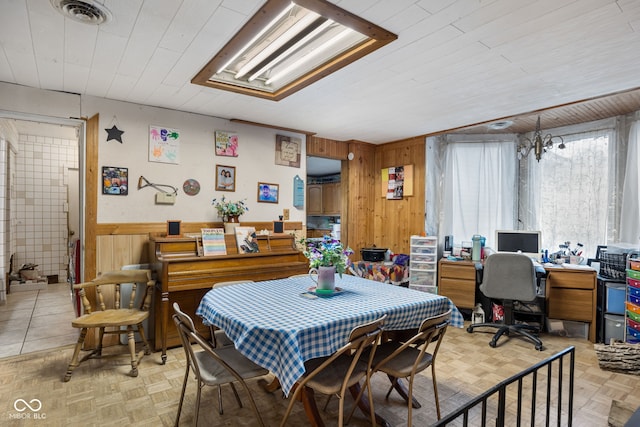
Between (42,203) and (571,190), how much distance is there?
756 centimetres

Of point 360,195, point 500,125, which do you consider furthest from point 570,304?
point 360,195

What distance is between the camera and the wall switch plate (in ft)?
11.7

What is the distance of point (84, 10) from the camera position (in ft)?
6.06

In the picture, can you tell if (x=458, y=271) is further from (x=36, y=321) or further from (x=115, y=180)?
(x=36, y=321)

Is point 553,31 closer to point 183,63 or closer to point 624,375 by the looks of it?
point 183,63

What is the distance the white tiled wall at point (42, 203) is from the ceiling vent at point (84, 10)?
15.7ft

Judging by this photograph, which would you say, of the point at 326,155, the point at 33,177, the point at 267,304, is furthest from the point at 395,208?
the point at 33,177

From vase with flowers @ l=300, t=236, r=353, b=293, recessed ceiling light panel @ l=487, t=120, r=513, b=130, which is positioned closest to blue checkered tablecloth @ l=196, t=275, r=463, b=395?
vase with flowers @ l=300, t=236, r=353, b=293

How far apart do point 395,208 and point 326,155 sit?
127 cm

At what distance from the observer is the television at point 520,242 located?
13.2 feet

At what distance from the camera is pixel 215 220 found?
155 inches

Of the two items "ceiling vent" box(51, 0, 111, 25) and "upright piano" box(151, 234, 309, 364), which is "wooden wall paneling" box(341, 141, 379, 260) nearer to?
"upright piano" box(151, 234, 309, 364)

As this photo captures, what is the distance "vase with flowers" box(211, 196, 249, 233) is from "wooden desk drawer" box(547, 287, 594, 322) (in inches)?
138

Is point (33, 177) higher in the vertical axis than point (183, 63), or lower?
lower
